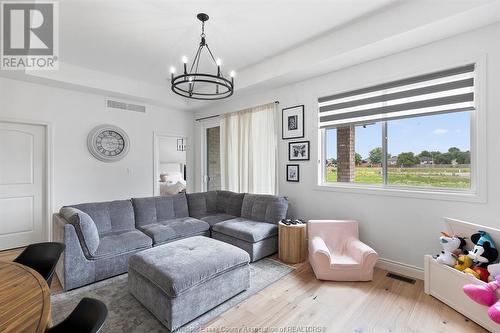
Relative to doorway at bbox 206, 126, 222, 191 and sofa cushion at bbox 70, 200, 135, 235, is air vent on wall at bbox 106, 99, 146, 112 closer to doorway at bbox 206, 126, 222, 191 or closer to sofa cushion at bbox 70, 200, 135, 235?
doorway at bbox 206, 126, 222, 191

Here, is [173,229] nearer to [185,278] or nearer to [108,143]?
[185,278]

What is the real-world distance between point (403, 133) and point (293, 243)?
2.00 metres

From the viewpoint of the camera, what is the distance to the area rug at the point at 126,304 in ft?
6.27

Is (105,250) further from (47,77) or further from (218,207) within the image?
(47,77)

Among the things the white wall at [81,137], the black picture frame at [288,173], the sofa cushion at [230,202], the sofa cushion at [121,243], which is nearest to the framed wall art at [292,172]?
the black picture frame at [288,173]

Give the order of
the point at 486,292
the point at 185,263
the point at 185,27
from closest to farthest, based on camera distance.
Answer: the point at 486,292 < the point at 185,263 < the point at 185,27

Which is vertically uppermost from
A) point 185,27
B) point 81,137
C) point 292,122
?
point 185,27

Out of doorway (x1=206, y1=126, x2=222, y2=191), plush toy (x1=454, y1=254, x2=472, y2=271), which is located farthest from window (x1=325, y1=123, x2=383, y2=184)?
doorway (x1=206, y1=126, x2=222, y2=191)

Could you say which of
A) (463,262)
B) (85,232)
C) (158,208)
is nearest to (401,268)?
(463,262)

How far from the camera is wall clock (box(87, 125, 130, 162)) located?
13.9 ft

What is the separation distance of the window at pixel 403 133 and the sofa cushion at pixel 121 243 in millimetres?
2696

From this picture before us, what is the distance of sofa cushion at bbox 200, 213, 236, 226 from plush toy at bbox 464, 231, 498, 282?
118 inches

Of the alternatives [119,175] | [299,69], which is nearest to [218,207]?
[119,175]

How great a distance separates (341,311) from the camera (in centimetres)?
211
